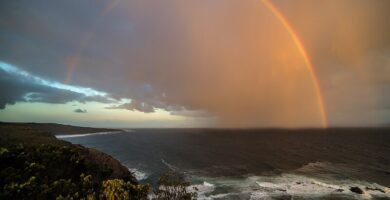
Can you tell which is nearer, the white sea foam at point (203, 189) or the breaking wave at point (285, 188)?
the white sea foam at point (203, 189)

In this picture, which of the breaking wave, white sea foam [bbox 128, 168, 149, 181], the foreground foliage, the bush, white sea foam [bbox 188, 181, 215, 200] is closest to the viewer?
the foreground foliage

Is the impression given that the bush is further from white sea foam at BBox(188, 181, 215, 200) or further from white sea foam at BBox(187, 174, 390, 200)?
white sea foam at BBox(187, 174, 390, 200)

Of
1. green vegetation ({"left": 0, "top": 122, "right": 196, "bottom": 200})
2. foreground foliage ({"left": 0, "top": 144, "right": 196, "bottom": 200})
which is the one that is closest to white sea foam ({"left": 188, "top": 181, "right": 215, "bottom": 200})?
green vegetation ({"left": 0, "top": 122, "right": 196, "bottom": 200})

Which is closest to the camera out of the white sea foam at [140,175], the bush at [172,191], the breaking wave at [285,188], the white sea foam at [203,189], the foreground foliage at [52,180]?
the foreground foliage at [52,180]

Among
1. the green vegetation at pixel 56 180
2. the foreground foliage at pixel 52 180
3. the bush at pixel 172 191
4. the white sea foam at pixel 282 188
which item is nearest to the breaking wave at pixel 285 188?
the white sea foam at pixel 282 188

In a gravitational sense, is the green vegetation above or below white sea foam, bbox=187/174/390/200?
above

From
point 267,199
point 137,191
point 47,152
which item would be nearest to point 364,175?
point 267,199

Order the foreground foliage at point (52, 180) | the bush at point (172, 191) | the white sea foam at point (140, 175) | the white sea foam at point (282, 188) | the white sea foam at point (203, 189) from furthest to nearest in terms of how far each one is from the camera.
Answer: the white sea foam at point (140, 175) → the white sea foam at point (282, 188) → the white sea foam at point (203, 189) → the bush at point (172, 191) → the foreground foliage at point (52, 180)

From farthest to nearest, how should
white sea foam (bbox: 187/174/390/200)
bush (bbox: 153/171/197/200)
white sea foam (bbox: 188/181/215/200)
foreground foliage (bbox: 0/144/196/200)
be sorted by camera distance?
white sea foam (bbox: 187/174/390/200) < white sea foam (bbox: 188/181/215/200) < bush (bbox: 153/171/197/200) < foreground foliage (bbox: 0/144/196/200)

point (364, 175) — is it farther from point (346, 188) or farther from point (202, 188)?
point (202, 188)

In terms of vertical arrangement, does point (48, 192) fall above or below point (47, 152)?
below

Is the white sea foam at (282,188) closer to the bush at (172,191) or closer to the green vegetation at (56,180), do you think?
the bush at (172,191)
